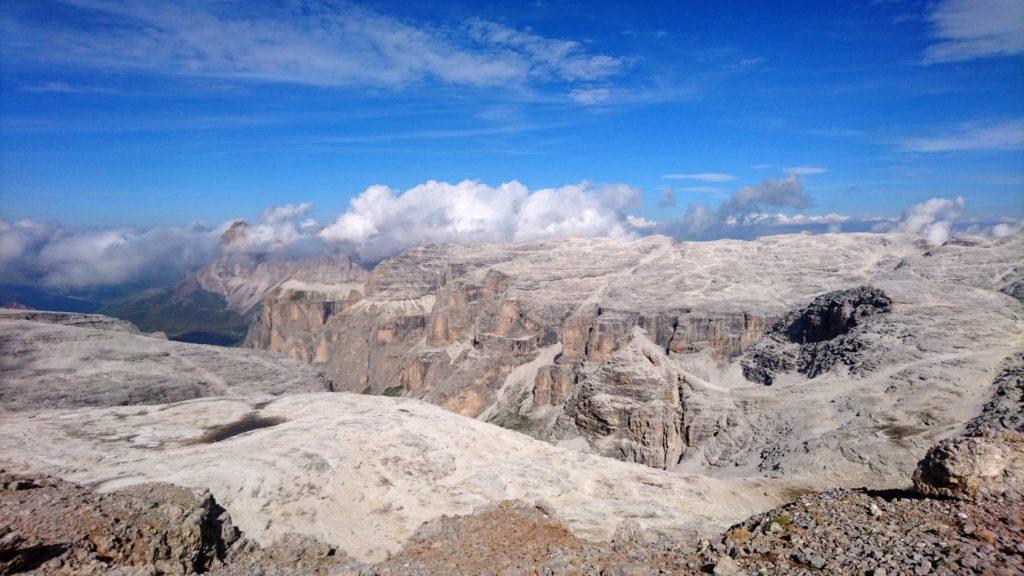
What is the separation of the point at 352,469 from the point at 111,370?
236 feet

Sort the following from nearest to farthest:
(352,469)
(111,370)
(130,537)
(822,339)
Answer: (130,537) → (352,469) → (111,370) → (822,339)

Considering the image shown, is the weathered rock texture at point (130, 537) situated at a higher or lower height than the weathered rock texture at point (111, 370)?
higher

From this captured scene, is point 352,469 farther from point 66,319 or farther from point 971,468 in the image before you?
point 66,319

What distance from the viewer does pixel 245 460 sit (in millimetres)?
39812

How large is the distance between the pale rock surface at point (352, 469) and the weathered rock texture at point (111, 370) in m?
29.9

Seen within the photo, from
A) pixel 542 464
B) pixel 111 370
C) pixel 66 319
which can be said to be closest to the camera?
pixel 542 464

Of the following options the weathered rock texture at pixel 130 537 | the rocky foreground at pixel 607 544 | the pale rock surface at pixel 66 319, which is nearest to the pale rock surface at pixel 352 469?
the weathered rock texture at pixel 130 537

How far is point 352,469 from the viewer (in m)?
42.2

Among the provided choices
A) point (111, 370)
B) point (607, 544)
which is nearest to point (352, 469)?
point (607, 544)

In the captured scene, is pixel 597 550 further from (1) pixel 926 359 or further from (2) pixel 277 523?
(1) pixel 926 359

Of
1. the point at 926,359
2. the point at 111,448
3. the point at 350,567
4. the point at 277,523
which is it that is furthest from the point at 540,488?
the point at 926,359

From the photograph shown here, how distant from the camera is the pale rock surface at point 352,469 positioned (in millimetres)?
35594

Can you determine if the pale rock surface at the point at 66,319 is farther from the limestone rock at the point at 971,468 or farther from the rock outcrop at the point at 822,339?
the rock outcrop at the point at 822,339

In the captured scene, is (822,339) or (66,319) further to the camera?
(822,339)
